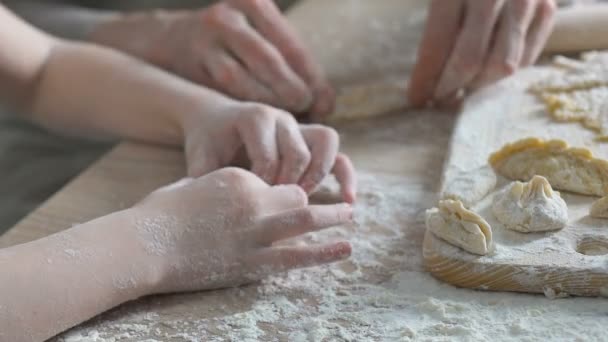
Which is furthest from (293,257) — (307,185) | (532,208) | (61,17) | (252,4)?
(61,17)

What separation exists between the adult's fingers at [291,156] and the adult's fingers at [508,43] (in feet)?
1.19

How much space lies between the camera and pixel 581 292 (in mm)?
866

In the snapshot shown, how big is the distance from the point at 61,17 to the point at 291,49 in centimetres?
66

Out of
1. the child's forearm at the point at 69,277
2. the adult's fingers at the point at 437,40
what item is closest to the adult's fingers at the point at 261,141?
the child's forearm at the point at 69,277

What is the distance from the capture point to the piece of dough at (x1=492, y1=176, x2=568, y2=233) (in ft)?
2.99

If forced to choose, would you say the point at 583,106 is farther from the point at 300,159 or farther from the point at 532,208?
the point at 300,159

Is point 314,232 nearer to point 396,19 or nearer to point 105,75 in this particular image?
point 105,75

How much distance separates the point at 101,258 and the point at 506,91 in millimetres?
699

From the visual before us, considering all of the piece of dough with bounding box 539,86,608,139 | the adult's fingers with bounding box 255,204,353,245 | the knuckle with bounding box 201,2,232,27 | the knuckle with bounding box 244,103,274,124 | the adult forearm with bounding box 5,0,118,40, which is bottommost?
the adult forearm with bounding box 5,0,118,40

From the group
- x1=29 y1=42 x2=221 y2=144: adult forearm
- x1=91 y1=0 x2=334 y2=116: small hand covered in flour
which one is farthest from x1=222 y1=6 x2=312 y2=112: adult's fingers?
x1=29 y1=42 x2=221 y2=144: adult forearm

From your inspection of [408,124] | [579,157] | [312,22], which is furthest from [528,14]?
[312,22]

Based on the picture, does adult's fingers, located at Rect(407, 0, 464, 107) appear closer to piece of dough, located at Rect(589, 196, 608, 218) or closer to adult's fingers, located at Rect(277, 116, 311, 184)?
adult's fingers, located at Rect(277, 116, 311, 184)

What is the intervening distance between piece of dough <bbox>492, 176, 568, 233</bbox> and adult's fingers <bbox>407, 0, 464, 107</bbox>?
1.36 ft

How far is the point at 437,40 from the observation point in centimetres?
132
